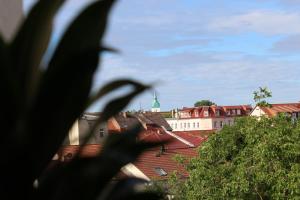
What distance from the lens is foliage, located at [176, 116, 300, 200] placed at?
1333 cm

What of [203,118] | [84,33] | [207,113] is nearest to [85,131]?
[84,33]

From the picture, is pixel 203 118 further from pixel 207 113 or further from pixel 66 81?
pixel 66 81

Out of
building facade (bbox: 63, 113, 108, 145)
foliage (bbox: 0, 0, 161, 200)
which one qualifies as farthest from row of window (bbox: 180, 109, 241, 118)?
foliage (bbox: 0, 0, 161, 200)

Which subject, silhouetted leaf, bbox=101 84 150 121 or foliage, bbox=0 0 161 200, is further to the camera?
silhouetted leaf, bbox=101 84 150 121

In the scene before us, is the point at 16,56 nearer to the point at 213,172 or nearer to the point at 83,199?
the point at 83,199

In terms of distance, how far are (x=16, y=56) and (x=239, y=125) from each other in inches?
561

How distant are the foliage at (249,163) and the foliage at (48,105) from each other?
36.0 feet

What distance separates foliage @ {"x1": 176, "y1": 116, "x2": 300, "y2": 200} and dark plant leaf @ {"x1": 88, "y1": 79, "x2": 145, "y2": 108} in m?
10.9

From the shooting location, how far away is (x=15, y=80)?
1668mm

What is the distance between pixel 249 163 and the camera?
14.2 m

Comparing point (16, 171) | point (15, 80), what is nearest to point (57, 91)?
point (15, 80)

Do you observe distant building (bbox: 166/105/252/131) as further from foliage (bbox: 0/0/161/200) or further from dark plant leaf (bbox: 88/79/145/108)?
foliage (bbox: 0/0/161/200)

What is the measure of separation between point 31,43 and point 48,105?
181mm

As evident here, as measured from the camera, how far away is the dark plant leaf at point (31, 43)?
1.70m
